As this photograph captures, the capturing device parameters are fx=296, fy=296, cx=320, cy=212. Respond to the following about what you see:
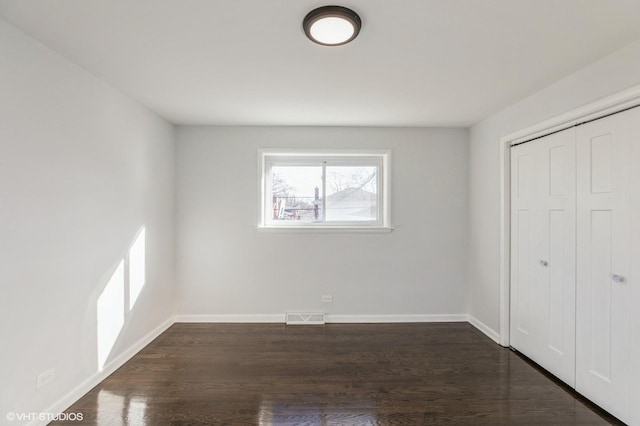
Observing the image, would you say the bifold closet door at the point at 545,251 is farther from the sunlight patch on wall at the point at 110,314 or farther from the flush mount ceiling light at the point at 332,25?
the sunlight patch on wall at the point at 110,314

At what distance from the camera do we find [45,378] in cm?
189

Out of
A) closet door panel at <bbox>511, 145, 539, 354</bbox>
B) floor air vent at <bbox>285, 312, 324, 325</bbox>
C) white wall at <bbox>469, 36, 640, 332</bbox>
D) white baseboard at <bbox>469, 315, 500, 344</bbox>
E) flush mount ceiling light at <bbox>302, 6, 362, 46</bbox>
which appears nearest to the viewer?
flush mount ceiling light at <bbox>302, 6, 362, 46</bbox>

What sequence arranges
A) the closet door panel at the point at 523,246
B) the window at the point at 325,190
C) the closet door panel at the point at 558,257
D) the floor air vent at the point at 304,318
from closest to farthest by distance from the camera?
the closet door panel at the point at 558,257
the closet door panel at the point at 523,246
the floor air vent at the point at 304,318
the window at the point at 325,190

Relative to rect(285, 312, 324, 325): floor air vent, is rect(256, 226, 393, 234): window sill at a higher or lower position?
higher

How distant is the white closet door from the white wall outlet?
370 cm

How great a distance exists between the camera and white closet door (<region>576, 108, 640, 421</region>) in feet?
6.26

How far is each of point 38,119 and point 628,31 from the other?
Result: 3.59 m

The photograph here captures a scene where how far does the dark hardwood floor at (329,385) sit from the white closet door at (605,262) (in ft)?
0.85

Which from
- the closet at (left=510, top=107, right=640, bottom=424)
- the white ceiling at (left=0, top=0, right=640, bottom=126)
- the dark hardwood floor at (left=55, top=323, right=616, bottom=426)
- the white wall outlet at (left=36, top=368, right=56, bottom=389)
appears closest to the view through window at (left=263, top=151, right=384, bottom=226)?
the white ceiling at (left=0, top=0, right=640, bottom=126)

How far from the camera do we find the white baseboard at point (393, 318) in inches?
146

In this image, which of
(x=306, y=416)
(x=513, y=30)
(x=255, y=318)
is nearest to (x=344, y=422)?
(x=306, y=416)

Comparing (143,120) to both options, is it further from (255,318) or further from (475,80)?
(475,80)

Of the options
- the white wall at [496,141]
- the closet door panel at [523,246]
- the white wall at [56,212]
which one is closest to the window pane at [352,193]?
the white wall at [496,141]

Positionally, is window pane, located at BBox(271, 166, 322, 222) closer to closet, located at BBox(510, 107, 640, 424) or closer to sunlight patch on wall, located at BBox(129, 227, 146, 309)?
sunlight patch on wall, located at BBox(129, 227, 146, 309)
